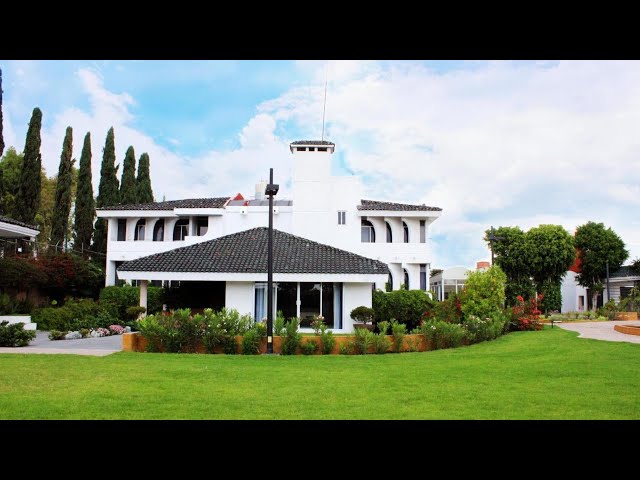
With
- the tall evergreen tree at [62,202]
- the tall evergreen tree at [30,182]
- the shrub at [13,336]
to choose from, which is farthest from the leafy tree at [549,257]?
the tall evergreen tree at [30,182]

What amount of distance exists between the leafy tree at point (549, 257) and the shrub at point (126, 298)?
2468cm

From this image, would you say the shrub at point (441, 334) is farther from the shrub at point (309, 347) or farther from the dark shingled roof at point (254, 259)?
the dark shingled roof at point (254, 259)

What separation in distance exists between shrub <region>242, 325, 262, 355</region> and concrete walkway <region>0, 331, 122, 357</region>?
142 inches

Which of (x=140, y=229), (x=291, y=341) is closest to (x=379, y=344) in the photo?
(x=291, y=341)

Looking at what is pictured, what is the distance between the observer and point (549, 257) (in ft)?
125

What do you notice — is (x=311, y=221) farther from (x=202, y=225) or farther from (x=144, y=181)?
(x=144, y=181)

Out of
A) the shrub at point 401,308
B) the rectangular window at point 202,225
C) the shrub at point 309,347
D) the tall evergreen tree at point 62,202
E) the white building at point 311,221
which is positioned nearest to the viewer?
the shrub at point 309,347

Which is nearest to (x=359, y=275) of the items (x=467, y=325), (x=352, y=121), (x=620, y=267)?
(x=467, y=325)

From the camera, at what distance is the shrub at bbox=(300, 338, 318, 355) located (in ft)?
51.6

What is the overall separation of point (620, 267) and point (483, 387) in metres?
42.9

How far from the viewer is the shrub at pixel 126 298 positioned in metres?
27.1

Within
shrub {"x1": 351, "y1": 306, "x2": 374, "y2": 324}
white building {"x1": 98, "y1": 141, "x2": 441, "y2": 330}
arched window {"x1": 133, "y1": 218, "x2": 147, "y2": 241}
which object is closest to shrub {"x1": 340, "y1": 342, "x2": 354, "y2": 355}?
shrub {"x1": 351, "y1": 306, "x2": 374, "y2": 324}

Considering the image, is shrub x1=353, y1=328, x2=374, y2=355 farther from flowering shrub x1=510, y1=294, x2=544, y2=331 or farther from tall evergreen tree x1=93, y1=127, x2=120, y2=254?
tall evergreen tree x1=93, y1=127, x2=120, y2=254
